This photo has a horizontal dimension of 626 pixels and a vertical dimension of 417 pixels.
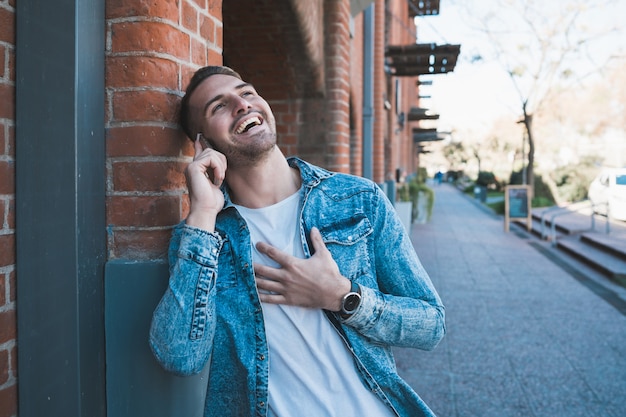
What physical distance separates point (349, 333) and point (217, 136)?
0.75 meters

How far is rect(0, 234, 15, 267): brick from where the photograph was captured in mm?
1729

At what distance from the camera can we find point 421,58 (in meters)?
14.4

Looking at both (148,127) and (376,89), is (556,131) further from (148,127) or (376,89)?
(148,127)

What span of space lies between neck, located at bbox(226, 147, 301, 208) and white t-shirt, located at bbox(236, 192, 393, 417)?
37 cm

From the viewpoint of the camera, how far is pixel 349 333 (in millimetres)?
1672

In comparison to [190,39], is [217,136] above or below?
below

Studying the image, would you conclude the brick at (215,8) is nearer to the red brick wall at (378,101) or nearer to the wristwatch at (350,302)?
the wristwatch at (350,302)

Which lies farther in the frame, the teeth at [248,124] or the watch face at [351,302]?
the teeth at [248,124]

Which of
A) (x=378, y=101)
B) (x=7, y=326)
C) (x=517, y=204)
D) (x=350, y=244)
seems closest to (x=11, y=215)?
(x=7, y=326)

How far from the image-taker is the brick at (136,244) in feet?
6.60

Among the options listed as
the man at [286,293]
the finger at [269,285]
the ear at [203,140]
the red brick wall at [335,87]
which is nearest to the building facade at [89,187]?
the ear at [203,140]

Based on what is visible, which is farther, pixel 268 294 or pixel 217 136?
pixel 217 136

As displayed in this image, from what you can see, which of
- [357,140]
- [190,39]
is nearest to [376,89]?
[357,140]

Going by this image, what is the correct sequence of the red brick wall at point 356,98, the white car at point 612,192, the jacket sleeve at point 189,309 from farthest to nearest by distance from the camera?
1. the white car at point 612,192
2. the red brick wall at point 356,98
3. the jacket sleeve at point 189,309
